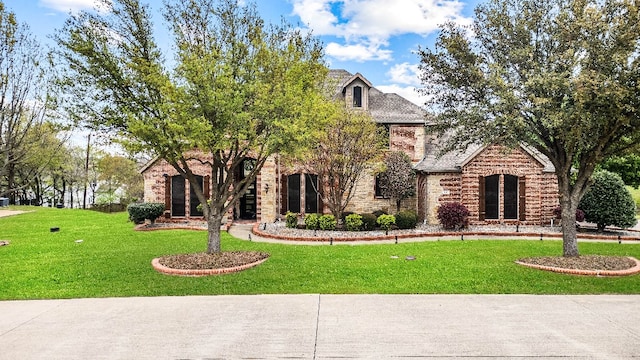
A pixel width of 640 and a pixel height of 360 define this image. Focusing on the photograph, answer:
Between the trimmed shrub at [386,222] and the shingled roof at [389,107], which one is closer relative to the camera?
the trimmed shrub at [386,222]

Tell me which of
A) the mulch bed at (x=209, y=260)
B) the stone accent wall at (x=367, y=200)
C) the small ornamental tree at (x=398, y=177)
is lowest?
the mulch bed at (x=209, y=260)

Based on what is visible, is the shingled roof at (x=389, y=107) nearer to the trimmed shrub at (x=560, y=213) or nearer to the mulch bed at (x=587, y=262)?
the trimmed shrub at (x=560, y=213)

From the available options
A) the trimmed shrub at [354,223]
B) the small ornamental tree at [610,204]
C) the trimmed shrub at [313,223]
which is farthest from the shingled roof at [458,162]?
the trimmed shrub at [313,223]

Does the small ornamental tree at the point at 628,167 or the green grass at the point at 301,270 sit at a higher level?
the small ornamental tree at the point at 628,167

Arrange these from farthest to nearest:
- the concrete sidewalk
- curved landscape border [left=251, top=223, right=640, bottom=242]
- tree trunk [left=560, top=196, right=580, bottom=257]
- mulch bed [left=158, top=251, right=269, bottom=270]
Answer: curved landscape border [left=251, top=223, right=640, bottom=242]
tree trunk [left=560, top=196, right=580, bottom=257]
mulch bed [left=158, top=251, right=269, bottom=270]
the concrete sidewalk

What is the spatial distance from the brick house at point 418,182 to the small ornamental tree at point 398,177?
58 cm

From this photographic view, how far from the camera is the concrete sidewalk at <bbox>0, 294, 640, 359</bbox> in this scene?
5.63m

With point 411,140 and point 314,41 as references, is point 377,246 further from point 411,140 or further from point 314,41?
point 411,140

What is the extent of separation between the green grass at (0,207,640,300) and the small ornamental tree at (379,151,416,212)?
17.7 ft

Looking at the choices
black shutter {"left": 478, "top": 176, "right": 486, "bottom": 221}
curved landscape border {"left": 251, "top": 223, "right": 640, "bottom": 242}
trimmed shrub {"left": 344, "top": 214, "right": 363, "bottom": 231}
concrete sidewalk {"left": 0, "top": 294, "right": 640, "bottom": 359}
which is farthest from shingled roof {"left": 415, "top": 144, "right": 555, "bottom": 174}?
concrete sidewalk {"left": 0, "top": 294, "right": 640, "bottom": 359}

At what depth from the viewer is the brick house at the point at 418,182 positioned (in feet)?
60.8

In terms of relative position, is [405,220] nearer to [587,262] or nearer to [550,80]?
[587,262]

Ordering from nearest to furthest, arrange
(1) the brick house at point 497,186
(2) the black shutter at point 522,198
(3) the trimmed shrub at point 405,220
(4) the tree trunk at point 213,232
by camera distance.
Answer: (4) the tree trunk at point 213,232 < (3) the trimmed shrub at point 405,220 < (1) the brick house at point 497,186 < (2) the black shutter at point 522,198

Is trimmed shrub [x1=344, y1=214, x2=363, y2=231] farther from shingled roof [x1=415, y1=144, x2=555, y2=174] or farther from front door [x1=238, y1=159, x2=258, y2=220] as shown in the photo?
front door [x1=238, y1=159, x2=258, y2=220]
